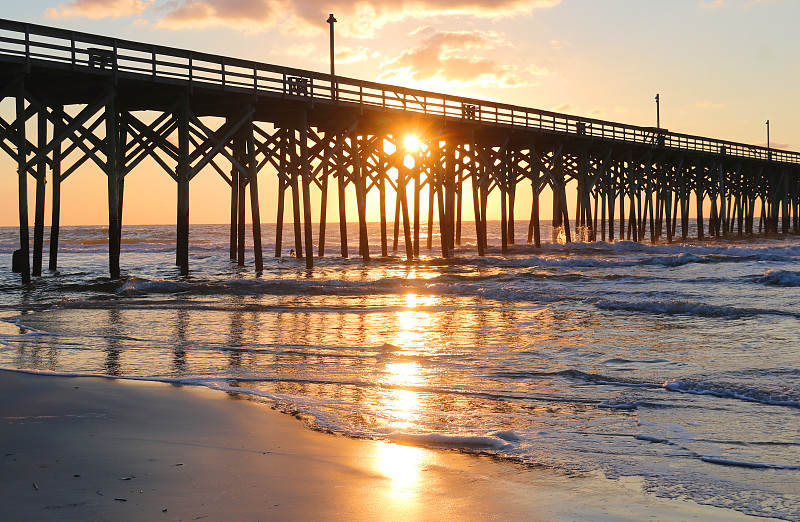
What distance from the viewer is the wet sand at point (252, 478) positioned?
3.41 m

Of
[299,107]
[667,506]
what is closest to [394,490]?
[667,506]

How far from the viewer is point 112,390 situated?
611cm

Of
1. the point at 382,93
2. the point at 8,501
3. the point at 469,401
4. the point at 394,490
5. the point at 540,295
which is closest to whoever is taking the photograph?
the point at 8,501

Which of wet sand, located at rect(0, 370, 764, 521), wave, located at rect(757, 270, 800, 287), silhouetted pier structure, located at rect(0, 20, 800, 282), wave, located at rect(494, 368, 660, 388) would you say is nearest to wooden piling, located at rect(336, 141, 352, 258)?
silhouetted pier structure, located at rect(0, 20, 800, 282)

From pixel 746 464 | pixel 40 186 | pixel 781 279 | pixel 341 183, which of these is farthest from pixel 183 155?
pixel 746 464

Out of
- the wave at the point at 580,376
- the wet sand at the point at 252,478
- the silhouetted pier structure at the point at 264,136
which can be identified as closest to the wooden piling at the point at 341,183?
the silhouetted pier structure at the point at 264,136

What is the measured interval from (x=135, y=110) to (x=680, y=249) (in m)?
24.4

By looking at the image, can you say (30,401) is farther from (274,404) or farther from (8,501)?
(8,501)

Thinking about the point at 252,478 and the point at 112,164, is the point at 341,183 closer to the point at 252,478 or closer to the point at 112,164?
the point at 112,164

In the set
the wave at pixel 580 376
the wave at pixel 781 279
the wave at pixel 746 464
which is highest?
the wave at pixel 781 279

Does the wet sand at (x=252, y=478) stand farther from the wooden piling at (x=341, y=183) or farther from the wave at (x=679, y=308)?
the wooden piling at (x=341, y=183)

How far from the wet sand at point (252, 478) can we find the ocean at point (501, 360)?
33 centimetres

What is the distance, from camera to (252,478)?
389 cm

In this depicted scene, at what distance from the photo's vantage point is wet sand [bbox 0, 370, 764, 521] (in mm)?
3414
